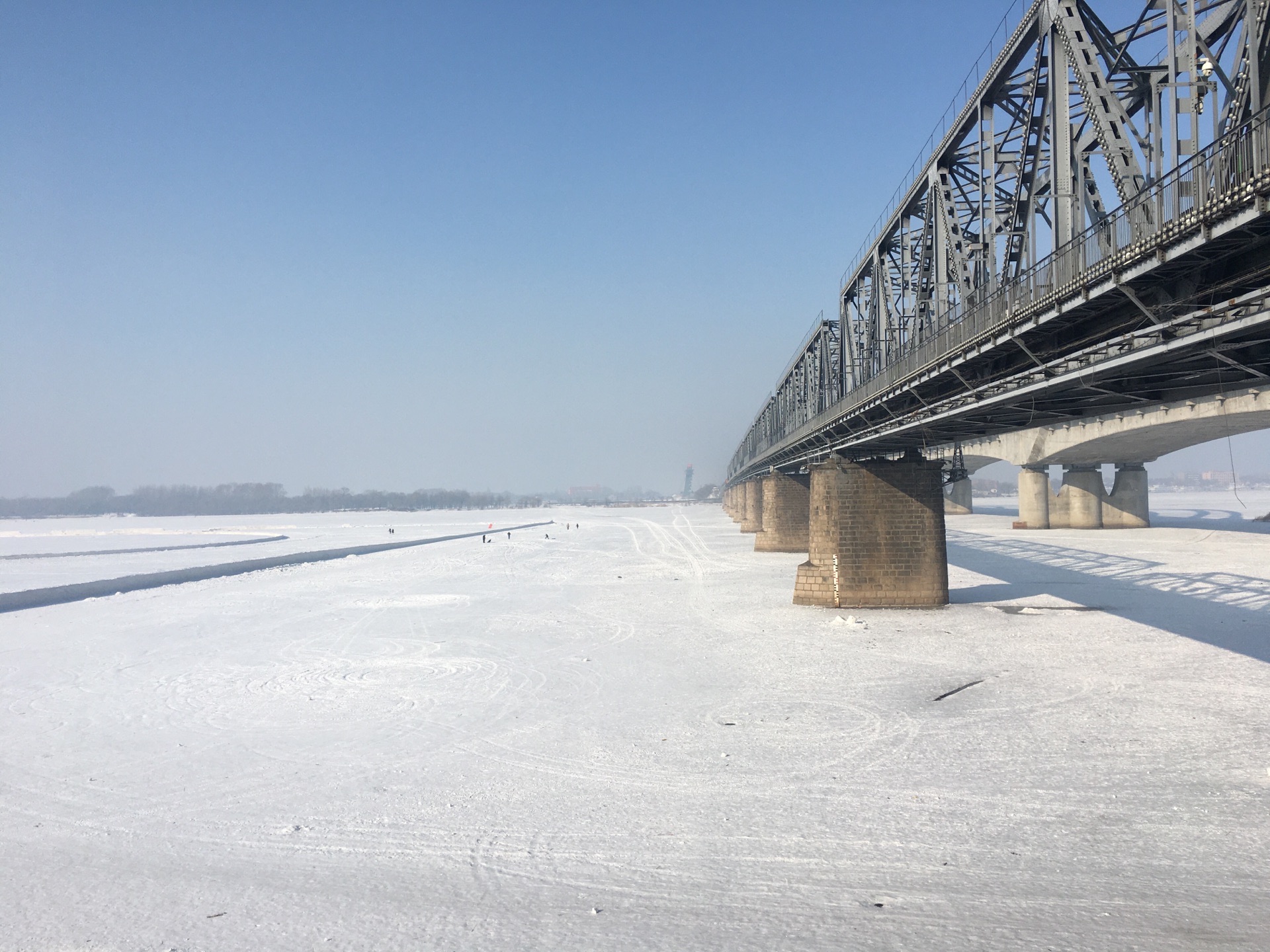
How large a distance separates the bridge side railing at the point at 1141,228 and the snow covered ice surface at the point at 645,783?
24.3 ft

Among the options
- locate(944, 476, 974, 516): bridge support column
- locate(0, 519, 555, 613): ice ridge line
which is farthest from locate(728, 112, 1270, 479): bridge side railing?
locate(944, 476, 974, 516): bridge support column

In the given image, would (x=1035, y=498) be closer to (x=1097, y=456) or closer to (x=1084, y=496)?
(x=1084, y=496)

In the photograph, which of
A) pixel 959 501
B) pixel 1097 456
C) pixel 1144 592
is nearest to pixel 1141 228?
pixel 1144 592

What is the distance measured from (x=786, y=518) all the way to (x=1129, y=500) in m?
43.4

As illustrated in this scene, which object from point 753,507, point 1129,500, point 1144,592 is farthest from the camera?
point 753,507

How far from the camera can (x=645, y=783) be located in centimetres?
1110

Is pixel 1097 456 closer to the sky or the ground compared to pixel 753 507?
closer to the sky

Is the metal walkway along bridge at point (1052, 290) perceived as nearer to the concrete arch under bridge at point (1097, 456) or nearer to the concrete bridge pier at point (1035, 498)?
the concrete arch under bridge at point (1097, 456)

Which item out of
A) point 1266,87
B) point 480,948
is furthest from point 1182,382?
point 480,948

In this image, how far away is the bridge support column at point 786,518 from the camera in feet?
169

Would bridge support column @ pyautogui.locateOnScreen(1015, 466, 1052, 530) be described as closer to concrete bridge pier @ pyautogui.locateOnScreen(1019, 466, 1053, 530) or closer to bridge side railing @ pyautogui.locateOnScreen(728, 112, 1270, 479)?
concrete bridge pier @ pyautogui.locateOnScreen(1019, 466, 1053, 530)

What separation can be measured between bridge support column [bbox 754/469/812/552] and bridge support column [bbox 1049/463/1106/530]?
37594 mm

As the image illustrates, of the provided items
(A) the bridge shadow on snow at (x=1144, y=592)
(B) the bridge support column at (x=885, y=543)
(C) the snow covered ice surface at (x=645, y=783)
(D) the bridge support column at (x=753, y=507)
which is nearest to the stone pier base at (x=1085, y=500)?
(D) the bridge support column at (x=753, y=507)

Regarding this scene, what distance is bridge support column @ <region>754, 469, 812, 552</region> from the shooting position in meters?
51.6
